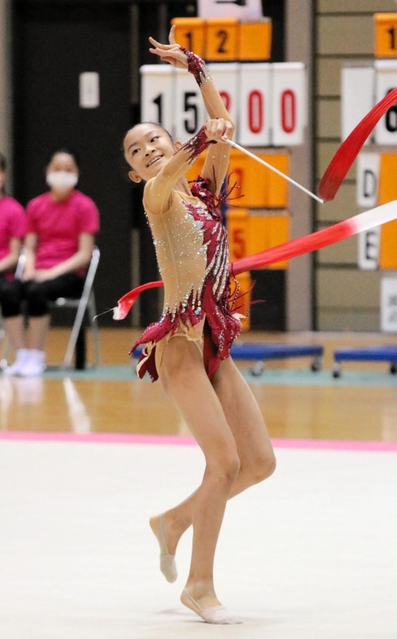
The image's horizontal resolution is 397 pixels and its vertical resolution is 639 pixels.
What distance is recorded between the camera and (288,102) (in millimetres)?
7812

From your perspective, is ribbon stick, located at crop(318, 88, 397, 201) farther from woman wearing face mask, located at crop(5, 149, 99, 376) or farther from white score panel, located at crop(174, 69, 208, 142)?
woman wearing face mask, located at crop(5, 149, 99, 376)

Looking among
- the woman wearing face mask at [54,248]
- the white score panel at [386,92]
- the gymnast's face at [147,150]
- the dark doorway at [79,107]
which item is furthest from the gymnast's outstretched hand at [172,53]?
the dark doorway at [79,107]

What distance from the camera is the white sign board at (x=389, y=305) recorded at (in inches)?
314

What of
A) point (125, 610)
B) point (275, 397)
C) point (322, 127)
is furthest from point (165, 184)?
point (322, 127)

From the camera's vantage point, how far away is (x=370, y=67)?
766 centimetres

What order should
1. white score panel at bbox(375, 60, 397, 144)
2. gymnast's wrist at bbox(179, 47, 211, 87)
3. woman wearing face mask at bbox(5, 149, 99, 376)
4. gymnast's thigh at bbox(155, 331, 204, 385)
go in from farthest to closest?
woman wearing face mask at bbox(5, 149, 99, 376)
white score panel at bbox(375, 60, 397, 144)
gymnast's wrist at bbox(179, 47, 211, 87)
gymnast's thigh at bbox(155, 331, 204, 385)

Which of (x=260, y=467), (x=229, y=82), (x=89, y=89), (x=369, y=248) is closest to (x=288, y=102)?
(x=229, y=82)

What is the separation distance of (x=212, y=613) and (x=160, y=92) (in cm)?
517

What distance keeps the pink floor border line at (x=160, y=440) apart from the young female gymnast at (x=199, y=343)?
7.38 feet

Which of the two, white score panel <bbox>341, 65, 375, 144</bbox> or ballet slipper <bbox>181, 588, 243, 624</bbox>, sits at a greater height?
white score panel <bbox>341, 65, 375, 144</bbox>

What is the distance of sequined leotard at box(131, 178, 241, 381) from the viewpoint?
10.9 ft

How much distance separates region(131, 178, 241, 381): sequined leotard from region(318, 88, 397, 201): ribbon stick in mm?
457

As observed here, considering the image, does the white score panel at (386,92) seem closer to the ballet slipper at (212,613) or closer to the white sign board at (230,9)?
the white sign board at (230,9)

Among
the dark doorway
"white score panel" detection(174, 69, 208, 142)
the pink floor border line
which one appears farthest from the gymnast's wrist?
the dark doorway
